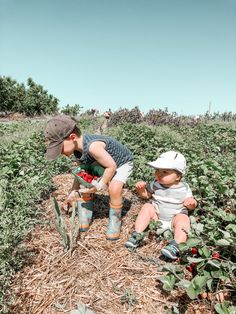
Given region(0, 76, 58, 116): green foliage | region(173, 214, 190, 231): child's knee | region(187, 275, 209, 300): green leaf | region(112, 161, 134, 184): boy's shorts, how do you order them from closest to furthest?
region(187, 275, 209, 300): green leaf < region(173, 214, 190, 231): child's knee < region(112, 161, 134, 184): boy's shorts < region(0, 76, 58, 116): green foliage

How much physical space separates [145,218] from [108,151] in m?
0.70

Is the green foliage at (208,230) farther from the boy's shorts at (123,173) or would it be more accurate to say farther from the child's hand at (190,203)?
the boy's shorts at (123,173)

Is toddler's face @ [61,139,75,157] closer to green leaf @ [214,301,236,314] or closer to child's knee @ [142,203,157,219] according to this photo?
child's knee @ [142,203,157,219]

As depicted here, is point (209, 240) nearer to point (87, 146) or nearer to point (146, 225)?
point (146, 225)

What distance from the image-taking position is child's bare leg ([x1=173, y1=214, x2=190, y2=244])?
2.50 meters

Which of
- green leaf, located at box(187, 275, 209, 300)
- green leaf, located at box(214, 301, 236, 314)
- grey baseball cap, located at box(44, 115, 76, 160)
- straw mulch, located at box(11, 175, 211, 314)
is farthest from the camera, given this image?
grey baseball cap, located at box(44, 115, 76, 160)

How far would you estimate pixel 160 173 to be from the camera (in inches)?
111

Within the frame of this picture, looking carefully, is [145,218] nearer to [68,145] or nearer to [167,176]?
[167,176]

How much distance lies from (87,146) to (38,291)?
1.22m

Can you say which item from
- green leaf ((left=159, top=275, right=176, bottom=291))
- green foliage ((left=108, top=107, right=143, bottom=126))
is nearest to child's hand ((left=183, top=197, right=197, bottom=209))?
green leaf ((left=159, top=275, right=176, bottom=291))

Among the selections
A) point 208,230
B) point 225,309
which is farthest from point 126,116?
point 225,309

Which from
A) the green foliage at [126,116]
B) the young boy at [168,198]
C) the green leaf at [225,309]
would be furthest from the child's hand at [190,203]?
the green foliage at [126,116]

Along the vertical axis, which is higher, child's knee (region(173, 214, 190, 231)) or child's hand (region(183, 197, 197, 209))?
child's hand (region(183, 197, 197, 209))

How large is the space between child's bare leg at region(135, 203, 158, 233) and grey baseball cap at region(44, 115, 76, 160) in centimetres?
91
